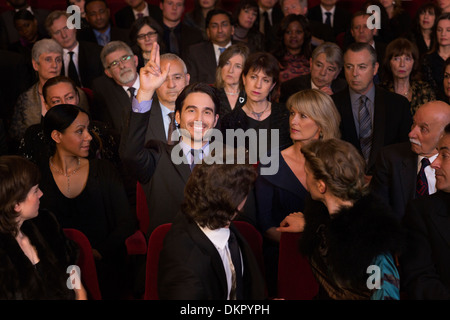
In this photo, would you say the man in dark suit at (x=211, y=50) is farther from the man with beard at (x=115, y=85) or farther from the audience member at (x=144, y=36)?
the man with beard at (x=115, y=85)

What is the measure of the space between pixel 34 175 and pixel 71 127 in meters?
0.87

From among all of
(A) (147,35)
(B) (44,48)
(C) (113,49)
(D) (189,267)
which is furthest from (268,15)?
(D) (189,267)

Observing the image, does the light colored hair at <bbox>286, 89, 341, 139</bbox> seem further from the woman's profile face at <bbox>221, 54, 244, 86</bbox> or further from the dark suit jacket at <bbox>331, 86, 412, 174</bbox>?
the woman's profile face at <bbox>221, 54, 244, 86</bbox>

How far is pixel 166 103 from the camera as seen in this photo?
3332mm

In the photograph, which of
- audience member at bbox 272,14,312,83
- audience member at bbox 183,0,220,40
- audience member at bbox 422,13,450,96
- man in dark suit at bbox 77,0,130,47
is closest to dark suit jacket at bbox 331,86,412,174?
audience member at bbox 422,13,450,96

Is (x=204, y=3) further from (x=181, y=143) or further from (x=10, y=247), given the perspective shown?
(x=10, y=247)

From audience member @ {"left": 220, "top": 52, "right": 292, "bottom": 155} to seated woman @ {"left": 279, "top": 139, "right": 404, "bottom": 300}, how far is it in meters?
1.45

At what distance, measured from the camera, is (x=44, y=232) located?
6.66ft

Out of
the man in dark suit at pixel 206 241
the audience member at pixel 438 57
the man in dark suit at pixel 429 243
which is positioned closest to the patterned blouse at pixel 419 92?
the audience member at pixel 438 57

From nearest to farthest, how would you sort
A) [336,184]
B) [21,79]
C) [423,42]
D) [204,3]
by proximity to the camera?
1. [336,184]
2. [21,79]
3. [423,42]
4. [204,3]

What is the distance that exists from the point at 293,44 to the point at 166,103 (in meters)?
1.70

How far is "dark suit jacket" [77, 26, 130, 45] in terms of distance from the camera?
16.6 ft

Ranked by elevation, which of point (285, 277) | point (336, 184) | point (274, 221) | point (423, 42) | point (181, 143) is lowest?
point (285, 277)

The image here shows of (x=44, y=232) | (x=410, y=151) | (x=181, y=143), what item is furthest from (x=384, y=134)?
(x=44, y=232)
